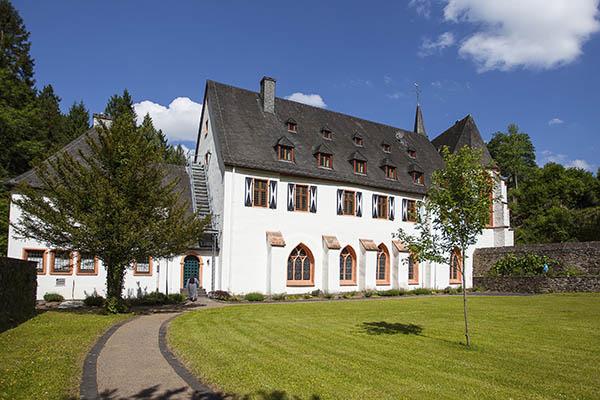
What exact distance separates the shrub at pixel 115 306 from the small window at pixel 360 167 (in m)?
17.3

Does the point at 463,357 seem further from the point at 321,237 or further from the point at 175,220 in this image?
the point at 321,237

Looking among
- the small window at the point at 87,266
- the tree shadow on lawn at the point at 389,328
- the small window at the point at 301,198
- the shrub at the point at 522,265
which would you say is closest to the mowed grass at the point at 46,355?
the tree shadow on lawn at the point at 389,328

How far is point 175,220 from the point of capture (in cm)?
1650

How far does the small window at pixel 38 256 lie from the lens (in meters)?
21.9

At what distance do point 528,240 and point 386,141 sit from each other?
2790 cm

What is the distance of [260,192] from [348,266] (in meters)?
7.83

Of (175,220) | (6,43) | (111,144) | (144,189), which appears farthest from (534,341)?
(6,43)

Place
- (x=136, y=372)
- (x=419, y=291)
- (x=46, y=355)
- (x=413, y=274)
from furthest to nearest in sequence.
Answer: (x=413, y=274)
(x=419, y=291)
(x=46, y=355)
(x=136, y=372)

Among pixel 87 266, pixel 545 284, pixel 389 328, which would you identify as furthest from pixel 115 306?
pixel 545 284

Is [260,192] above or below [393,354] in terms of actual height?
above

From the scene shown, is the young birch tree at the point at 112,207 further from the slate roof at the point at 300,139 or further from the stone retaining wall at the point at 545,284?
the stone retaining wall at the point at 545,284

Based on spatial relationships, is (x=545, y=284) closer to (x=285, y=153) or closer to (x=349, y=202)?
(x=349, y=202)

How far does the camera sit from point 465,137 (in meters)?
38.8

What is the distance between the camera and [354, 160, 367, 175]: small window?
29250 mm
